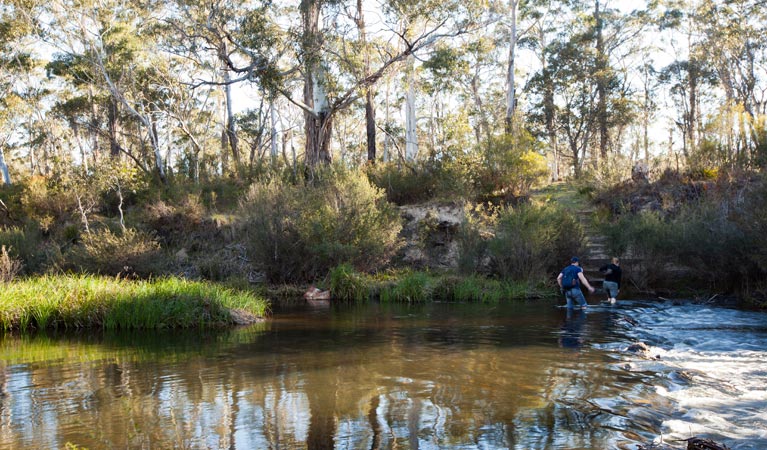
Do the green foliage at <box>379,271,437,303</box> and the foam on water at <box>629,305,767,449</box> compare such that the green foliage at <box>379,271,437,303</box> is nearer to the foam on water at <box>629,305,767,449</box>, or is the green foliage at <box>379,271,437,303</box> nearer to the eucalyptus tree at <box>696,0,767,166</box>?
the foam on water at <box>629,305,767,449</box>

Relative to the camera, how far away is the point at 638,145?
45.0m

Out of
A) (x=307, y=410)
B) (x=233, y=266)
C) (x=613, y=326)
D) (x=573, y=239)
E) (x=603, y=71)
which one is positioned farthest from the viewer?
(x=603, y=71)

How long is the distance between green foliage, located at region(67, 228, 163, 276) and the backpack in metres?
12.5

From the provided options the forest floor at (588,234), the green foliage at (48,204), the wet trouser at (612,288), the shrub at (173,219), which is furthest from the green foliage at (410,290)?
the green foliage at (48,204)

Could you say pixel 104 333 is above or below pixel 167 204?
below

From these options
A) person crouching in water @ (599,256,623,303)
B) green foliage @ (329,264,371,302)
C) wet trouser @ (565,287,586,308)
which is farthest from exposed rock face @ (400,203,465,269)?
wet trouser @ (565,287,586,308)

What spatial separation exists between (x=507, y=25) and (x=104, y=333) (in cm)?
3127

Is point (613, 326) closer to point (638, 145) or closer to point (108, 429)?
point (108, 429)

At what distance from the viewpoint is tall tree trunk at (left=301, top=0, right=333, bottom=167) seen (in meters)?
21.5

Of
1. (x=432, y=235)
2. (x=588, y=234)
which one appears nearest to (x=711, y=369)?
(x=588, y=234)

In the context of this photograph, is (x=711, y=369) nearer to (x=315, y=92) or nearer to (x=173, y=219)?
(x=315, y=92)

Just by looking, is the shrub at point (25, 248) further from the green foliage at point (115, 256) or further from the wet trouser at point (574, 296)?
the wet trouser at point (574, 296)

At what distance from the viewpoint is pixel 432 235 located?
2333cm

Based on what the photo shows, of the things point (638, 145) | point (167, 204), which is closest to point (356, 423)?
point (167, 204)
